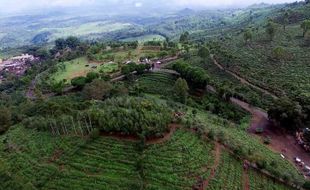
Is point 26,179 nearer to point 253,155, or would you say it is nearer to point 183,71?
point 253,155

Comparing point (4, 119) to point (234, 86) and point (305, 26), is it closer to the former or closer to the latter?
point (234, 86)

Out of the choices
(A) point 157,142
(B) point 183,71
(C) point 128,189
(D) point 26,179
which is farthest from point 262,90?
(D) point 26,179

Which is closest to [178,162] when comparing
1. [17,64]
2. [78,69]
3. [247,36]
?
[247,36]

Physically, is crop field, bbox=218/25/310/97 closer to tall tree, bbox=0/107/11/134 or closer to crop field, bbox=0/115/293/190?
crop field, bbox=0/115/293/190

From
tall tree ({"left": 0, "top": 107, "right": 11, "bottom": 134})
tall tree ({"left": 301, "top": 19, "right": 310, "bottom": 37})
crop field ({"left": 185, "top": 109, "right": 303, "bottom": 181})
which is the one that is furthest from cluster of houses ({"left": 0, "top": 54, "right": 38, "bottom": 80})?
tall tree ({"left": 301, "top": 19, "right": 310, "bottom": 37})

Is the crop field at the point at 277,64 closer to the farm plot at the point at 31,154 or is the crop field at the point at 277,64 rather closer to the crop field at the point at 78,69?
the crop field at the point at 78,69

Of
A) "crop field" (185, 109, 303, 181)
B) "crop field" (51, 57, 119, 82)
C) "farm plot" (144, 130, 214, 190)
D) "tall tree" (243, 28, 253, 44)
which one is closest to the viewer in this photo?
"farm plot" (144, 130, 214, 190)
